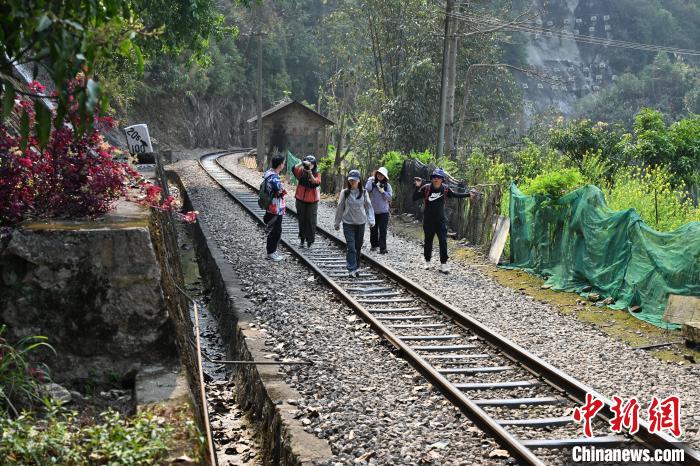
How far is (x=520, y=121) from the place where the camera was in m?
60.8

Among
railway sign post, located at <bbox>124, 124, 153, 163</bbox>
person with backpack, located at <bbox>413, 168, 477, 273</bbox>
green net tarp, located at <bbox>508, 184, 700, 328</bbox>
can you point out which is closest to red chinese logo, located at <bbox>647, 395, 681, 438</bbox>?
green net tarp, located at <bbox>508, 184, 700, 328</bbox>

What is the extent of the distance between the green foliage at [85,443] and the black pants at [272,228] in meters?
8.51

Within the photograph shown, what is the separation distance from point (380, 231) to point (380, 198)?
0.70 metres

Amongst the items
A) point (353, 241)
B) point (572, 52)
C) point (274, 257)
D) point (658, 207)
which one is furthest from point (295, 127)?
point (572, 52)

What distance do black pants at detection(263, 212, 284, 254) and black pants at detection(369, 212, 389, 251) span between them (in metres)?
1.97

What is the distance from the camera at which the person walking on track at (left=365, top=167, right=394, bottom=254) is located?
46.2 ft

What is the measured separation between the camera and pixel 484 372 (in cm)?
778

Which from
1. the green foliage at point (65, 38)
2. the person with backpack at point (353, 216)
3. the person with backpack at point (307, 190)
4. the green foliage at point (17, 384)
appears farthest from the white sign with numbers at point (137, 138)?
the green foliage at point (65, 38)

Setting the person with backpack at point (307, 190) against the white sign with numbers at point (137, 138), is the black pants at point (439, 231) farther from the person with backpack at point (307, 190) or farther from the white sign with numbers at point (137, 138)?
the white sign with numbers at point (137, 138)

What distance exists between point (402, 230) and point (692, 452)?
13.1 m

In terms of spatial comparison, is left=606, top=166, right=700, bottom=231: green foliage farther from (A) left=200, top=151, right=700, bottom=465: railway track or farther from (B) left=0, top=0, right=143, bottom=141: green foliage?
(B) left=0, top=0, right=143, bottom=141: green foliage

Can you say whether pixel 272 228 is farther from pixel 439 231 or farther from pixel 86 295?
pixel 86 295

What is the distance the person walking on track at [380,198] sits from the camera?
1408cm

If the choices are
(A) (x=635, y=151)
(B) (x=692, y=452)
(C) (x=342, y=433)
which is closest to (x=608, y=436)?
(B) (x=692, y=452)
